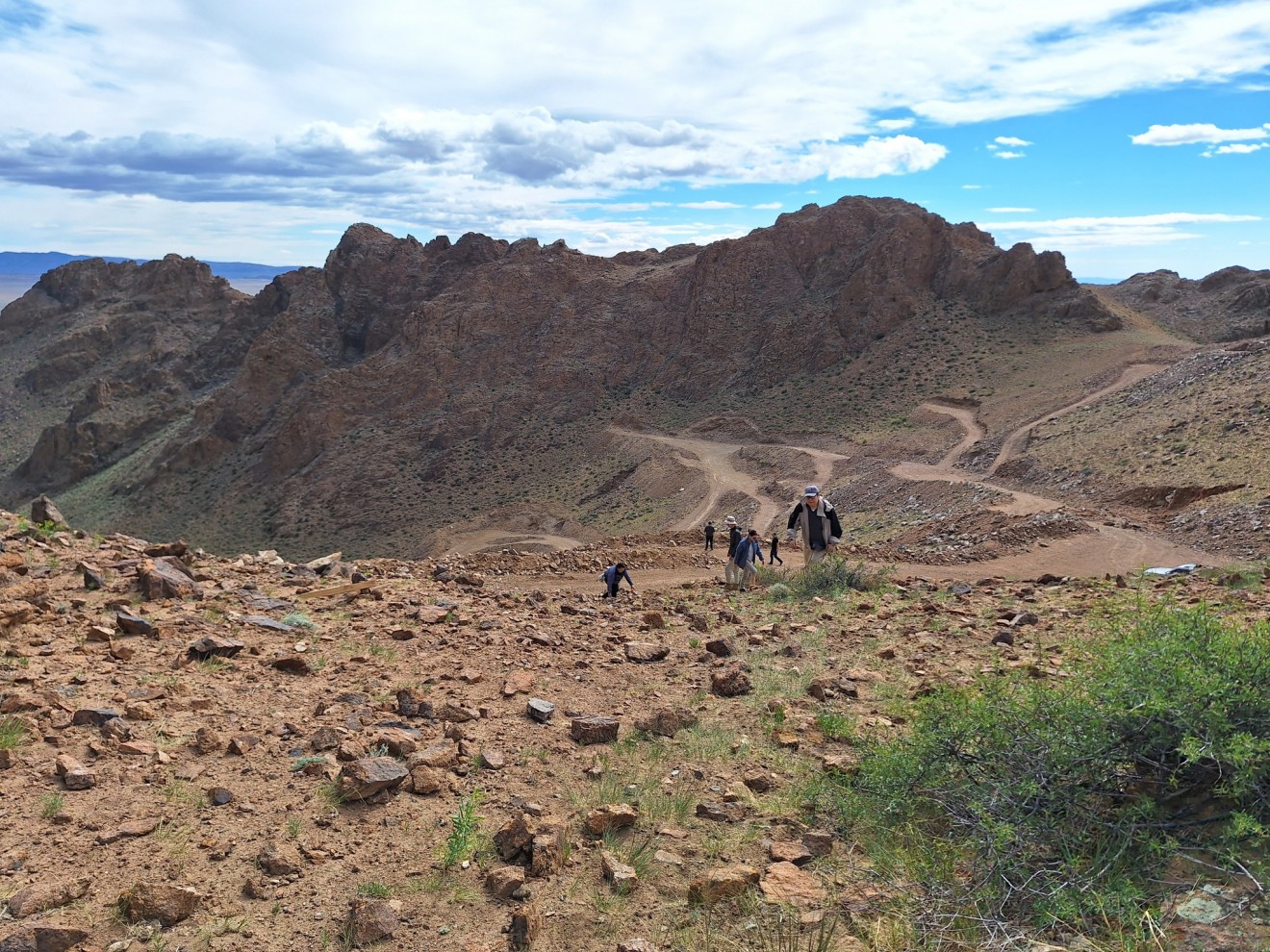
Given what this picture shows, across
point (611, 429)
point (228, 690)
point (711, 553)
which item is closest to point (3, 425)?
point (611, 429)

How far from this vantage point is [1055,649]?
7230 millimetres

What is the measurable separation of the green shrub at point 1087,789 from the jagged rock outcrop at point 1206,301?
5004 centimetres

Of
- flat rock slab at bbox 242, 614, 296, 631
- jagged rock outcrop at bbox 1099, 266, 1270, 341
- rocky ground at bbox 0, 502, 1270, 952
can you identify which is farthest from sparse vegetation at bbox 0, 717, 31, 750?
jagged rock outcrop at bbox 1099, 266, 1270, 341

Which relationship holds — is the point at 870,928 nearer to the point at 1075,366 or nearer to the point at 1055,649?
the point at 1055,649

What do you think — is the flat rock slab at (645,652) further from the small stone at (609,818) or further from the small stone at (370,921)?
the small stone at (370,921)

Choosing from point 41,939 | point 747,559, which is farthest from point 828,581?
point 41,939

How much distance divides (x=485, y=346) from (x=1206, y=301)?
4555cm

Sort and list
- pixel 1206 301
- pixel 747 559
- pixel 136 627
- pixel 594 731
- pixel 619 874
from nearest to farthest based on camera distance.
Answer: pixel 619 874
pixel 594 731
pixel 136 627
pixel 747 559
pixel 1206 301

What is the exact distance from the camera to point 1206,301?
5228cm

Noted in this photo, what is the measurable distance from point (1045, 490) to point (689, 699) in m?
20.7

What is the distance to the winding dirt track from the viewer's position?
49.5ft

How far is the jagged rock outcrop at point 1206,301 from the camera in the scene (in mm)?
46312

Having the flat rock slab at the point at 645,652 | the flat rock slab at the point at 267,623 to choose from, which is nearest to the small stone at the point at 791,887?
the flat rock slab at the point at 645,652

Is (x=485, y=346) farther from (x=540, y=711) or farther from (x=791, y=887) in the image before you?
(x=791, y=887)
